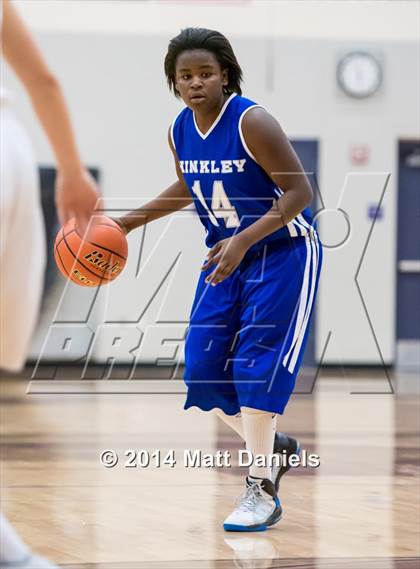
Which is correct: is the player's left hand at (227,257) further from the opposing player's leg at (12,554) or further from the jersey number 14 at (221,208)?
the opposing player's leg at (12,554)

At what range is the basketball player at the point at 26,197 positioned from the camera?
2176 mm

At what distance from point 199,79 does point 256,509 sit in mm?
1447

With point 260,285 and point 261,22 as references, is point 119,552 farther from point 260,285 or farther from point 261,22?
point 261,22

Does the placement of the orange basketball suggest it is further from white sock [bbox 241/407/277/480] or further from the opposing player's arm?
white sock [bbox 241/407/277/480]

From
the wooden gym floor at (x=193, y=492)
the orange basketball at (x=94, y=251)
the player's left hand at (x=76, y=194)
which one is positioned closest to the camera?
the player's left hand at (x=76, y=194)

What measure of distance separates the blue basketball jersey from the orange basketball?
33 centimetres

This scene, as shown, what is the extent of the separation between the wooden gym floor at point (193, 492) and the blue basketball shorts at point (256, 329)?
46 cm

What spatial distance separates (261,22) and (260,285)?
23.5 feet

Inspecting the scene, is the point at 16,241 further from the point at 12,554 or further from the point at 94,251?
the point at 94,251

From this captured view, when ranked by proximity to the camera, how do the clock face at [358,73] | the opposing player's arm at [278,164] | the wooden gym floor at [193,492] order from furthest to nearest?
the clock face at [358,73] → the opposing player's arm at [278,164] → the wooden gym floor at [193,492]

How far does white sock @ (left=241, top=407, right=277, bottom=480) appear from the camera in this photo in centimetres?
387

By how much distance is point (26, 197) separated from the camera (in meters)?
2.29

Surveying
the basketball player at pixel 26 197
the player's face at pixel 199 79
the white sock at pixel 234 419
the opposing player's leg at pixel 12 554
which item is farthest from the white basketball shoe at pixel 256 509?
the basketball player at pixel 26 197

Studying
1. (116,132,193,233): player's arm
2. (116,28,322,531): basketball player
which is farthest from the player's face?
(116,132,193,233): player's arm
